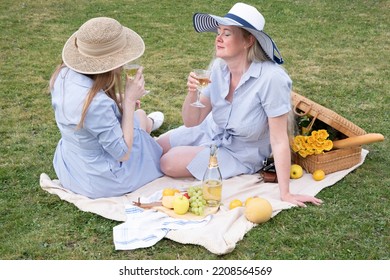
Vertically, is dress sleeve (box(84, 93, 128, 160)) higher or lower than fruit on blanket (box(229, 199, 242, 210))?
higher

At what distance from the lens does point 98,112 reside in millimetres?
4059

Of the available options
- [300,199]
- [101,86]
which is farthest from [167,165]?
[300,199]

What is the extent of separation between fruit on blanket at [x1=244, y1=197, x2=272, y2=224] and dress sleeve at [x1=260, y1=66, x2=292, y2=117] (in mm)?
657

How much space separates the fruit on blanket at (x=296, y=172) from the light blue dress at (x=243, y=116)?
0.23 meters

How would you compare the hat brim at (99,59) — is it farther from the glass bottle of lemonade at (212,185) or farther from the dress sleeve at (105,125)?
the glass bottle of lemonade at (212,185)

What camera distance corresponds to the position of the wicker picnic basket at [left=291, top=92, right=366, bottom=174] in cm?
479

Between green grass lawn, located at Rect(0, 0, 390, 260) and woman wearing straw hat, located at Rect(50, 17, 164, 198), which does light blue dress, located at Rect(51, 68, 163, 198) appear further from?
green grass lawn, located at Rect(0, 0, 390, 260)

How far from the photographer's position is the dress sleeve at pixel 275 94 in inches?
170

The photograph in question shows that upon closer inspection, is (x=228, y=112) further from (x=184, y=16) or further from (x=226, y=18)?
(x=184, y=16)

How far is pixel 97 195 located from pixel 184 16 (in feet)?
22.6

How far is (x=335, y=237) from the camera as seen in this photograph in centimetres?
399

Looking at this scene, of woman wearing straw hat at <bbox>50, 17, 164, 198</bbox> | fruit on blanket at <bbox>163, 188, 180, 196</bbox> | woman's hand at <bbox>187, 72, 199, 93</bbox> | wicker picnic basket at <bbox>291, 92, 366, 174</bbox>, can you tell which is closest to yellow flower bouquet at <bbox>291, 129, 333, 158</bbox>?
wicker picnic basket at <bbox>291, 92, 366, 174</bbox>
